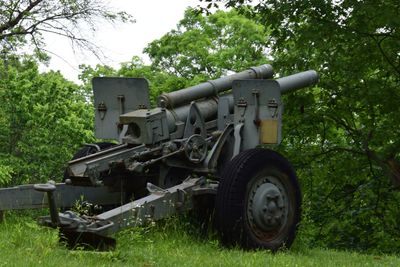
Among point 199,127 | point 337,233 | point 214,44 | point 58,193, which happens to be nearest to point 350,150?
point 337,233

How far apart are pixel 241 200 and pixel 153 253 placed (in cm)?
135

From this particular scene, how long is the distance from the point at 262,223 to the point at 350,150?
9.64 meters

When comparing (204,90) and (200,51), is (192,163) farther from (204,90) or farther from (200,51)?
(200,51)

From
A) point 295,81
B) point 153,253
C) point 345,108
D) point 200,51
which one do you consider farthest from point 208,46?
point 153,253

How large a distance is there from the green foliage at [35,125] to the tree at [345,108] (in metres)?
10.1

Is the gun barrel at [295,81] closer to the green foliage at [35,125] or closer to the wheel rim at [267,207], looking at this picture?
the wheel rim at [267,207]

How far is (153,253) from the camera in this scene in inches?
264

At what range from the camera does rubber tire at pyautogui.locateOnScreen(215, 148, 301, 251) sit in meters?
7.71

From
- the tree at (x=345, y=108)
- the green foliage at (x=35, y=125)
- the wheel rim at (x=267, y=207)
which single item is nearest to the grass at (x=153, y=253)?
the wheel rim at (x=267, y=207)

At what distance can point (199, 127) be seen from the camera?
8.95 meters

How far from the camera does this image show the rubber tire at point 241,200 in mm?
7707

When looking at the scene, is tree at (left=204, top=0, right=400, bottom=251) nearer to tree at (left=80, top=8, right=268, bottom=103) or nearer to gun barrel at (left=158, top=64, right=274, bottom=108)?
gun barrel at (left=158, top=64, right=274, bottom=108)

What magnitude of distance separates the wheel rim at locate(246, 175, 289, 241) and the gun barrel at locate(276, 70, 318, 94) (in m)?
2.03

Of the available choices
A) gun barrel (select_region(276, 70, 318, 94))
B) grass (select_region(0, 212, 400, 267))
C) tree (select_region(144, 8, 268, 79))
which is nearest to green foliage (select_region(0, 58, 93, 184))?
tree (select_region(144, 8, 268, 79))
